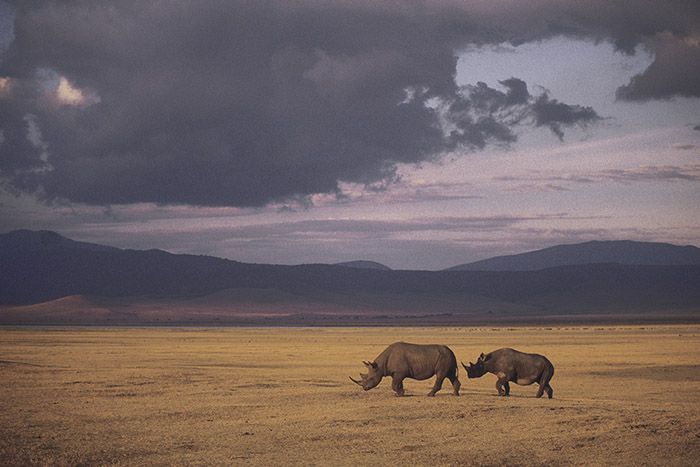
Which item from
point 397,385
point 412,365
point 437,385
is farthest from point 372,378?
point 437,385

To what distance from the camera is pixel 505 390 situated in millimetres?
22562

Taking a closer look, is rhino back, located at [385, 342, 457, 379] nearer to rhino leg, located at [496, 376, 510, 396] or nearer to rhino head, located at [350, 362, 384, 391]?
rhino head, located at [350, 362, 384, 391]

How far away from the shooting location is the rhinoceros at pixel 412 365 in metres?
22.7

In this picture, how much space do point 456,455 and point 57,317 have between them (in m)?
139

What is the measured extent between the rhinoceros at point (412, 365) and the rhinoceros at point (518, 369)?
492 millimetres

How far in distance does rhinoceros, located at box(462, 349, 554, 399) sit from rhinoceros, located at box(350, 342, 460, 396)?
1.61 feet

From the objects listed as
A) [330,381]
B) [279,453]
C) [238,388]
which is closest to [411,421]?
[279,453]

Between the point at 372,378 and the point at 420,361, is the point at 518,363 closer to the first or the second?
the point at 420,361

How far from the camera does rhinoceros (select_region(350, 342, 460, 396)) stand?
74.4ft

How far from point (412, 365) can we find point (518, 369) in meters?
2.72

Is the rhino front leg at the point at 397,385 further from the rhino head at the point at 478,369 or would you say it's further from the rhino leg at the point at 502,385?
the rhino leg at the point at 502,385

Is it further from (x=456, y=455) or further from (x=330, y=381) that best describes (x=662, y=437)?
(x=330, y=381)

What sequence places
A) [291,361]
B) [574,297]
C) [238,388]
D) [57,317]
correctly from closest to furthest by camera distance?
[238,388]
[291,361]
[57,317]
[574,297]

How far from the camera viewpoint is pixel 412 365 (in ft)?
75.5
